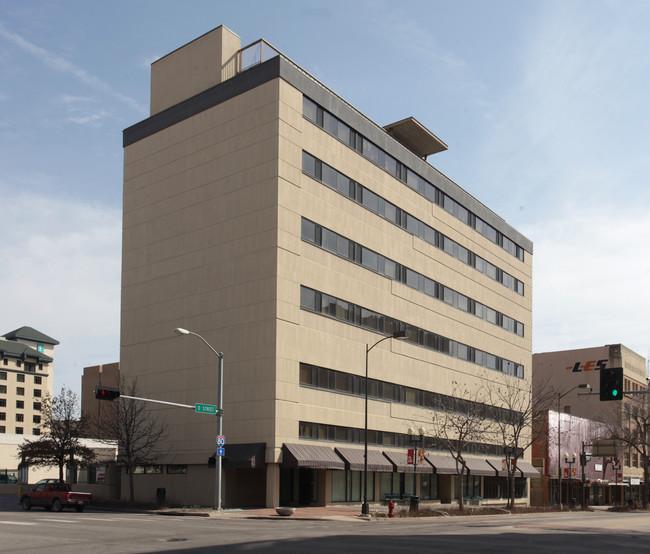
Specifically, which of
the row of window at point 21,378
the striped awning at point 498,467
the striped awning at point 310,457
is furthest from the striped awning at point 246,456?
the row of window at point 21,378

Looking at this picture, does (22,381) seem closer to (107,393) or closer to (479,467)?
(479,467)

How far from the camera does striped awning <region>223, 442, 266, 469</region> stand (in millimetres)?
43688

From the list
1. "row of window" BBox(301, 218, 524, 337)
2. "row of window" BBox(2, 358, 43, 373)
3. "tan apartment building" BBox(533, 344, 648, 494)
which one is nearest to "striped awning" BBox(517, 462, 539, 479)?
"row of window" BBox(301, 218, 524, 337)

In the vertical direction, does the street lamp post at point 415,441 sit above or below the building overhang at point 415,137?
below

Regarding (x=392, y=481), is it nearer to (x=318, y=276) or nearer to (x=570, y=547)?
(x=318, y=276)

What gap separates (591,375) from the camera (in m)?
113

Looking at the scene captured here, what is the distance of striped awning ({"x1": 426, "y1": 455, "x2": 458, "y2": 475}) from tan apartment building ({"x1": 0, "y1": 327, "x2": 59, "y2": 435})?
325ft

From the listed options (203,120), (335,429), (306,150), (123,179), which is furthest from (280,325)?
(123,179)

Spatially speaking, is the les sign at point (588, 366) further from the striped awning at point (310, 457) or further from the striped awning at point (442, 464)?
the striped awning at point (310, 457)

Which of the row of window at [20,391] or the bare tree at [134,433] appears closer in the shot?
the bare tree at [134,433]

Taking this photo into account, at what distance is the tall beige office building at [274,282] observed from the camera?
4641 cm

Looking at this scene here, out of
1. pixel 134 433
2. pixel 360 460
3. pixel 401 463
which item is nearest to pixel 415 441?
pixel 360 460

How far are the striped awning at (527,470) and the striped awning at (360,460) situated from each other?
88.8 feet

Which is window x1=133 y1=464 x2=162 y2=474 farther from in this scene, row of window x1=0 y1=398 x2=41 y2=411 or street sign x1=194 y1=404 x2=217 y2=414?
row of window x1=0 y1=398 x2=41 y2=411
